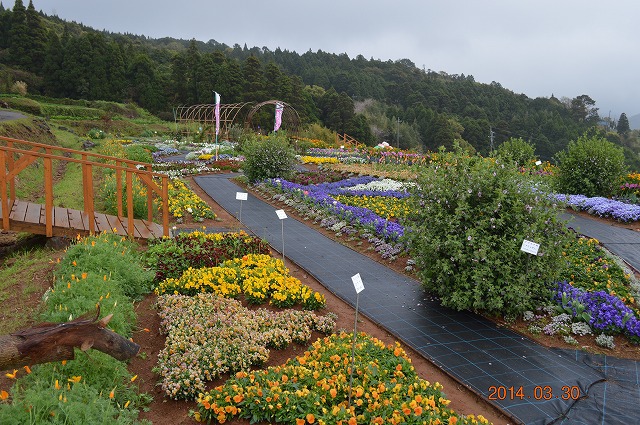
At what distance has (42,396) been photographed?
2.81m

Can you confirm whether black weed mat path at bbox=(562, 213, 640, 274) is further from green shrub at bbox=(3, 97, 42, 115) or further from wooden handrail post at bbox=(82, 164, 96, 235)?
green shrub at bbox=(3, 97, 42, 115)

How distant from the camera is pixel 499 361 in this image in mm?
4422

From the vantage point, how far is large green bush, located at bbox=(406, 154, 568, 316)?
527 centimetres

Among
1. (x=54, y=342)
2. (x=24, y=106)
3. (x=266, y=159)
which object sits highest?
(x=24, y=106)

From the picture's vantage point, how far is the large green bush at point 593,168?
38.9 ft

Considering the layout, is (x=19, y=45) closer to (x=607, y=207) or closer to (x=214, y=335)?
(x=214, y=335)

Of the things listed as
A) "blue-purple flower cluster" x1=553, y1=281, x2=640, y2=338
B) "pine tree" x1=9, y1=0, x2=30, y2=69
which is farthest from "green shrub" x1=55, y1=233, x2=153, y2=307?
"pine tree" x1=9, y1=0, x2=30, y2=69

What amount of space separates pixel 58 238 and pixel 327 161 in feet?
47.4

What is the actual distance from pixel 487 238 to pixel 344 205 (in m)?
5.64

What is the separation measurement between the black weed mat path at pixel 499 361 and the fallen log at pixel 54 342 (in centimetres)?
302

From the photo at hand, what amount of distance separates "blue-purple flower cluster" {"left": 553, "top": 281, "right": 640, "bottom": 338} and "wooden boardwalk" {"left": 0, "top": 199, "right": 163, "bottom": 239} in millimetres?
6218


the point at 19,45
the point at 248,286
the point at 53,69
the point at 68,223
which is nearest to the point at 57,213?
the point at 68,223

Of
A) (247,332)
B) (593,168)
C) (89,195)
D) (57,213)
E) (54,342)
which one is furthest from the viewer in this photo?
(593,168)

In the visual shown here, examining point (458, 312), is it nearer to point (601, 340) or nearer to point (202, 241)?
point (601, 340)
